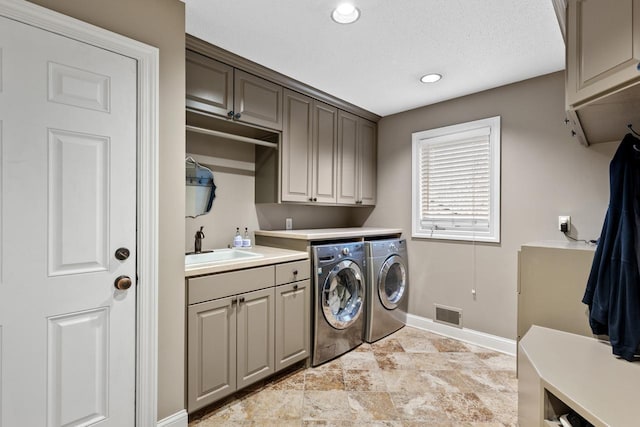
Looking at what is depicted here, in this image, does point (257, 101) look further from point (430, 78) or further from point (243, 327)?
point (243, 327)

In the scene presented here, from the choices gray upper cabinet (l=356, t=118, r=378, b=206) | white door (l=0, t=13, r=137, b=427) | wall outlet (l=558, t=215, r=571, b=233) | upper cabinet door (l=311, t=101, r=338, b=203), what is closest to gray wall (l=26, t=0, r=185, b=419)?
white door (l=0, t=13, r=137, b=427)

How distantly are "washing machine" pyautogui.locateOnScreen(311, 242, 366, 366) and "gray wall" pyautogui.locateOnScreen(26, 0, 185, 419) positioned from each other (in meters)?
1.03

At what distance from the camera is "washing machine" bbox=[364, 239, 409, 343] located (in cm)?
283

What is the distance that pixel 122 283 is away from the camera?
145cm

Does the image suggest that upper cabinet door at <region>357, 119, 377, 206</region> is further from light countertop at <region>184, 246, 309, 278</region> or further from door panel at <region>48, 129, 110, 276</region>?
door panel at <region>48, 129, 110, 276</region>

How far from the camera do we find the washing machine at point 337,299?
2.39m

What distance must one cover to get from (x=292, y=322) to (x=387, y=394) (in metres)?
0.82

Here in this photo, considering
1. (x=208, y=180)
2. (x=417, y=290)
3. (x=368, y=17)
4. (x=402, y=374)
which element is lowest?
(x=402, y=374)

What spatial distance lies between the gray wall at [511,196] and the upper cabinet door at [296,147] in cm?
120

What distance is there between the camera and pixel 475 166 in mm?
2893

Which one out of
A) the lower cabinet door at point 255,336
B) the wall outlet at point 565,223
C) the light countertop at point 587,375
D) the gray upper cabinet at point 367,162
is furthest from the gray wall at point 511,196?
the lower cabinet door at point 255,336

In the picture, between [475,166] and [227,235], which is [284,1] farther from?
[475,166]

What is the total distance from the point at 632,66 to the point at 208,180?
98.8 inches

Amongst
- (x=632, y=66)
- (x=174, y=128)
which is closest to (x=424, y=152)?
(x=632, y=66)
